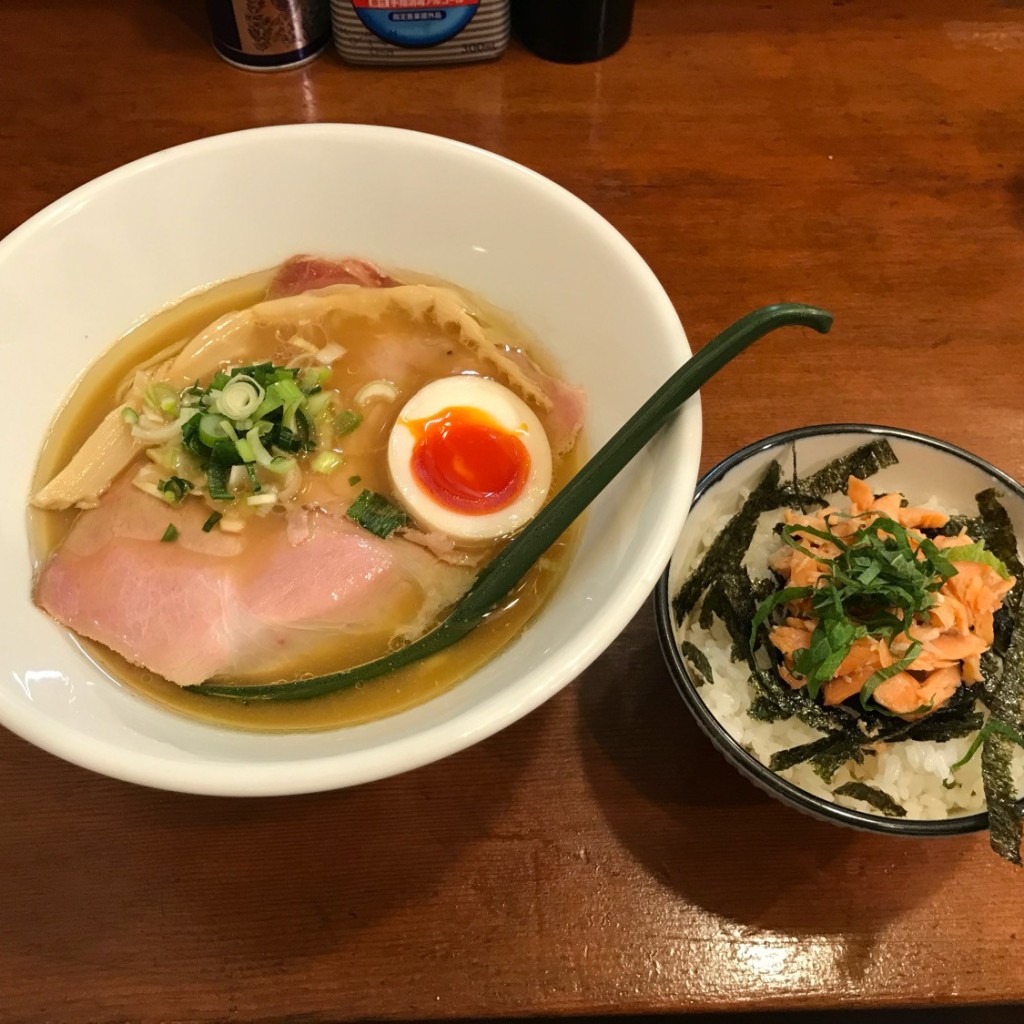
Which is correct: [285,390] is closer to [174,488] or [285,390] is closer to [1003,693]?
[174,488]

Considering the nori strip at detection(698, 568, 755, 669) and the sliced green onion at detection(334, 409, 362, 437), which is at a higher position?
the sliced green onion at detection(334, 409, 362, 437)

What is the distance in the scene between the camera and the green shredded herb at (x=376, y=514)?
137cm

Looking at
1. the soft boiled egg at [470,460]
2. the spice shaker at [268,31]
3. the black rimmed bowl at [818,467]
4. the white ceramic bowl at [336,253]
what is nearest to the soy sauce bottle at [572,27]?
the spice shaker at [268,31]

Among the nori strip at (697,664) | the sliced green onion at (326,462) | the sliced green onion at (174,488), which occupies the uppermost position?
the sliced green onion at (174,488)

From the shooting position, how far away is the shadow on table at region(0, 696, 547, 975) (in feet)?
3.94

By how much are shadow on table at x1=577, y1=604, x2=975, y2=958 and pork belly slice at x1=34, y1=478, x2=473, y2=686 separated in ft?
1.20

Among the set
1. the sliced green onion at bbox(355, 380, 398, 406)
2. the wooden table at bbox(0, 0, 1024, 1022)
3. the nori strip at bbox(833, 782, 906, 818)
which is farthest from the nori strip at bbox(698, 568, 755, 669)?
the sliced green onion at bbox(355, 380, 398, 406)

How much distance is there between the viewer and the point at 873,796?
4.00 feet

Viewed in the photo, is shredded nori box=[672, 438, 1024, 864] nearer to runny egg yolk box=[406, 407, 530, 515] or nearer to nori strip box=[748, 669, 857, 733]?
nori strip box=[748, 669, 857, 733]

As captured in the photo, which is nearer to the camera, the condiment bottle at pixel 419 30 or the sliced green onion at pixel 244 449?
the sliced green onion at pixel 244 449

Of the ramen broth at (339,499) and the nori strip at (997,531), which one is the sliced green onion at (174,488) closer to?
the ramen broth at (339,499)

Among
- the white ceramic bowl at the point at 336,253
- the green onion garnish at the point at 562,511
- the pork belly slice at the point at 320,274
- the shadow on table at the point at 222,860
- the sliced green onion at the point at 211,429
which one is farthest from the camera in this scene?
the pork belly slice at the point at 320,274

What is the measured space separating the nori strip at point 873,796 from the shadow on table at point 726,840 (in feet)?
0.28

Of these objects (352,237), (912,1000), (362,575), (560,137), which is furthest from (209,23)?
(912,1000)
